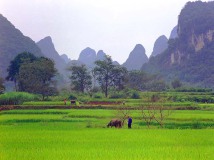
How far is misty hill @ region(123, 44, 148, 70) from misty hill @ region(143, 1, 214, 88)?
106ft

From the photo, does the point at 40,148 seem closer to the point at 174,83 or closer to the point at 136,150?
the point at 136,150

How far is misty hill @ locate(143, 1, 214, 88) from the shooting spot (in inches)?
3221

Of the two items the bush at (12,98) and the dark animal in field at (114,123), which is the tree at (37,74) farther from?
the dark animal in field at (114,123)

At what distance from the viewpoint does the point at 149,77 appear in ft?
215

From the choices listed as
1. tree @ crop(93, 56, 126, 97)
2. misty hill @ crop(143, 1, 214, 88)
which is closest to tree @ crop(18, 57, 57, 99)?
tree @ crop(93, 56, 126, 97)

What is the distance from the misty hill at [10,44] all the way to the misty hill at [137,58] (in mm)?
46752

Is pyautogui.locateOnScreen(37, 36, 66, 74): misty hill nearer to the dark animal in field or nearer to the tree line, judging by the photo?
the tree line

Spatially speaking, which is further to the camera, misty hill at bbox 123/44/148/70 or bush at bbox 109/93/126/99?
misty hill at bbox 123/44/148/70

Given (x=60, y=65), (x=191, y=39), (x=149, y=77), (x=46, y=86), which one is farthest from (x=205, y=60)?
(x=60, y=65)

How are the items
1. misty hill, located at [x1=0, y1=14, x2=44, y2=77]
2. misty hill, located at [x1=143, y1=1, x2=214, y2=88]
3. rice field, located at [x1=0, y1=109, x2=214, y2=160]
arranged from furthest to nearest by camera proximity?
misty hill, located at [x1=143, y1=1, x2=214, y2=88], misty hill, located at [x1=0, y1=14, x2=44, y2=77], rice field, located at [x1=0, y1=109, x2=214, y2=160]

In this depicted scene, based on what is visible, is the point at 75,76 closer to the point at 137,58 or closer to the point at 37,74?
the point at 37,74

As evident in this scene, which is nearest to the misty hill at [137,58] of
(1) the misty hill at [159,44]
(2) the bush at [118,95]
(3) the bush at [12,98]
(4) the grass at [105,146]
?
(1) the misty hill at [159,44]

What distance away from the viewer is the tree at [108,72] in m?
51.1

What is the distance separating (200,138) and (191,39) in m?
81.5
